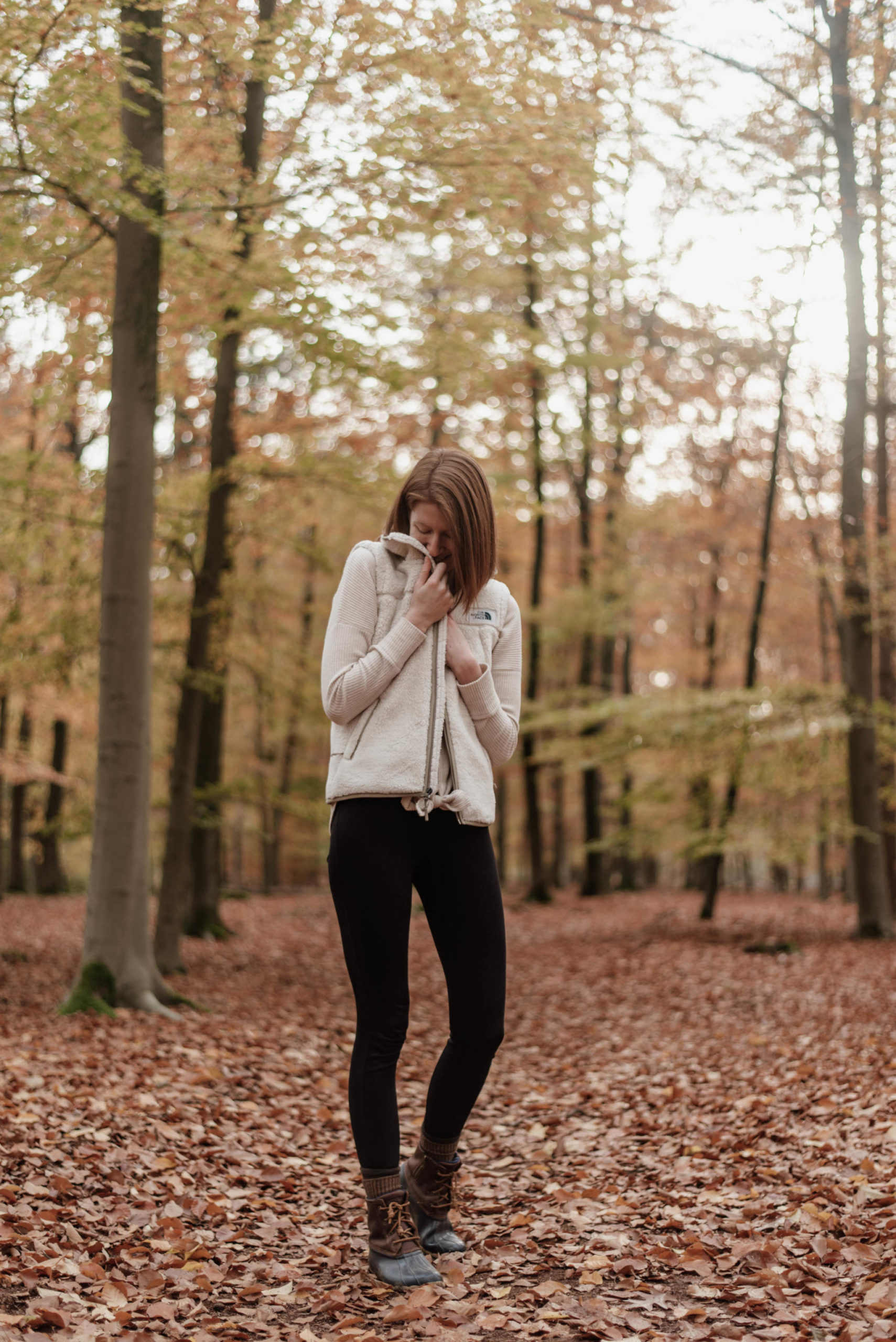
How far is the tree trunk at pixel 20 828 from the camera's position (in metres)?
17.8

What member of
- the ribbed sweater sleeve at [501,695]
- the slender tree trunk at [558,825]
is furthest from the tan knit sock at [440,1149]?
the slender tree trunk at [558,825]

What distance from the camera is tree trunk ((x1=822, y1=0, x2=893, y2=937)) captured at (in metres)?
11.3

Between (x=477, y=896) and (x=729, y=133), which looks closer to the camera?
(x=477, y=896)

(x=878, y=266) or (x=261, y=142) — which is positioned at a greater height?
(x=878, y=266)

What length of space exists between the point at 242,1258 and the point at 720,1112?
7.91 feet

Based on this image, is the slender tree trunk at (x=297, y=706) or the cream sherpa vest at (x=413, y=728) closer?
the cream sherpa vest at (x=413, y=728)

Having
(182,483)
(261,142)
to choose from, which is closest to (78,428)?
(182,483)

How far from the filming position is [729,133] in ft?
35.8

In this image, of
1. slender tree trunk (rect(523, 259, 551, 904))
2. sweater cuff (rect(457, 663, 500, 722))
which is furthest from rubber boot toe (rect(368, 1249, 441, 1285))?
slender tree trunk (rect(523, 259, 551, 904))

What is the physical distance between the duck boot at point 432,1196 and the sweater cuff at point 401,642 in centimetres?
145

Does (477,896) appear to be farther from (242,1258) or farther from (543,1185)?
(543,1185)

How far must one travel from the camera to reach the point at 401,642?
291 cm

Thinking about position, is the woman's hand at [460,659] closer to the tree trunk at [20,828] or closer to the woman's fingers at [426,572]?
the woman's fingers at [426,572]

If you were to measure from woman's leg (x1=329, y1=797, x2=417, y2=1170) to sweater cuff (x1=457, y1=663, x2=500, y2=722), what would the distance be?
367 mm
